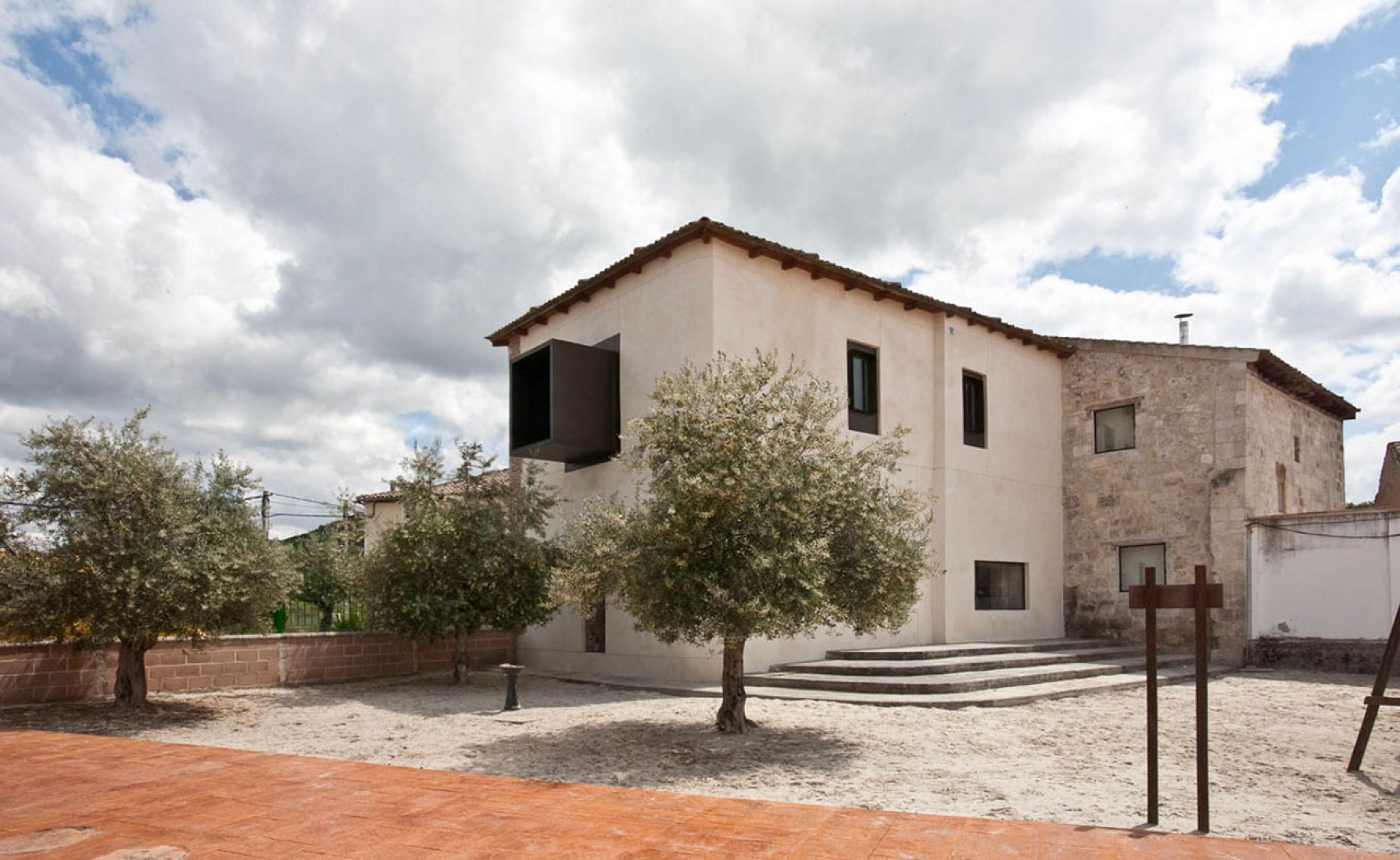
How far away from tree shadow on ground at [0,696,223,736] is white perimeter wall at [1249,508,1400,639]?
16947 millimetres

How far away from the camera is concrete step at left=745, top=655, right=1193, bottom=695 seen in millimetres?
12461

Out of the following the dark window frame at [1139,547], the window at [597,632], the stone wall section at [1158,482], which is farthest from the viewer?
the dark window frame at [1139,547]

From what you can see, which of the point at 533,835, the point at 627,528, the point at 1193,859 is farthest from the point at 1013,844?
the point at 627,528

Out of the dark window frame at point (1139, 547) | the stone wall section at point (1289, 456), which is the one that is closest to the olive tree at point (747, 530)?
the dark window frame at point (1139, 547)

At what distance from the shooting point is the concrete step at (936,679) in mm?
12461

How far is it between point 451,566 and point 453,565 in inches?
1.2

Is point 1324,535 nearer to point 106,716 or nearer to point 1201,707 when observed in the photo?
point 1201,707

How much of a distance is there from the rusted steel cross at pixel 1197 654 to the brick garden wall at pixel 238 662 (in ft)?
41.0

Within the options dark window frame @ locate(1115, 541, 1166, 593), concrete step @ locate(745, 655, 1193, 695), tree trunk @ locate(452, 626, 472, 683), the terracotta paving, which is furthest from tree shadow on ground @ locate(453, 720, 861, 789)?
dark window frame @ locate(1115, 541, 1166, 593)

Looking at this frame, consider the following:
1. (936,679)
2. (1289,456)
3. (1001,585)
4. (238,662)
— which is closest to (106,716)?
(238,662)

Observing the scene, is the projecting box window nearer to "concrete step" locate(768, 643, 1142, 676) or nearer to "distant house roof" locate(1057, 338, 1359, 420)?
"concrete step" locate(768, 643, 1142, 676)

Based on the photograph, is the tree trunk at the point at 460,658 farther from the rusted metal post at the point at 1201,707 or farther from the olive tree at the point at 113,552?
the rusted metal post at the point at 1201,707

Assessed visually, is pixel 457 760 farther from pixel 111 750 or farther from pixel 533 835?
pixel 111 750

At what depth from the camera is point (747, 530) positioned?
9133 mm
